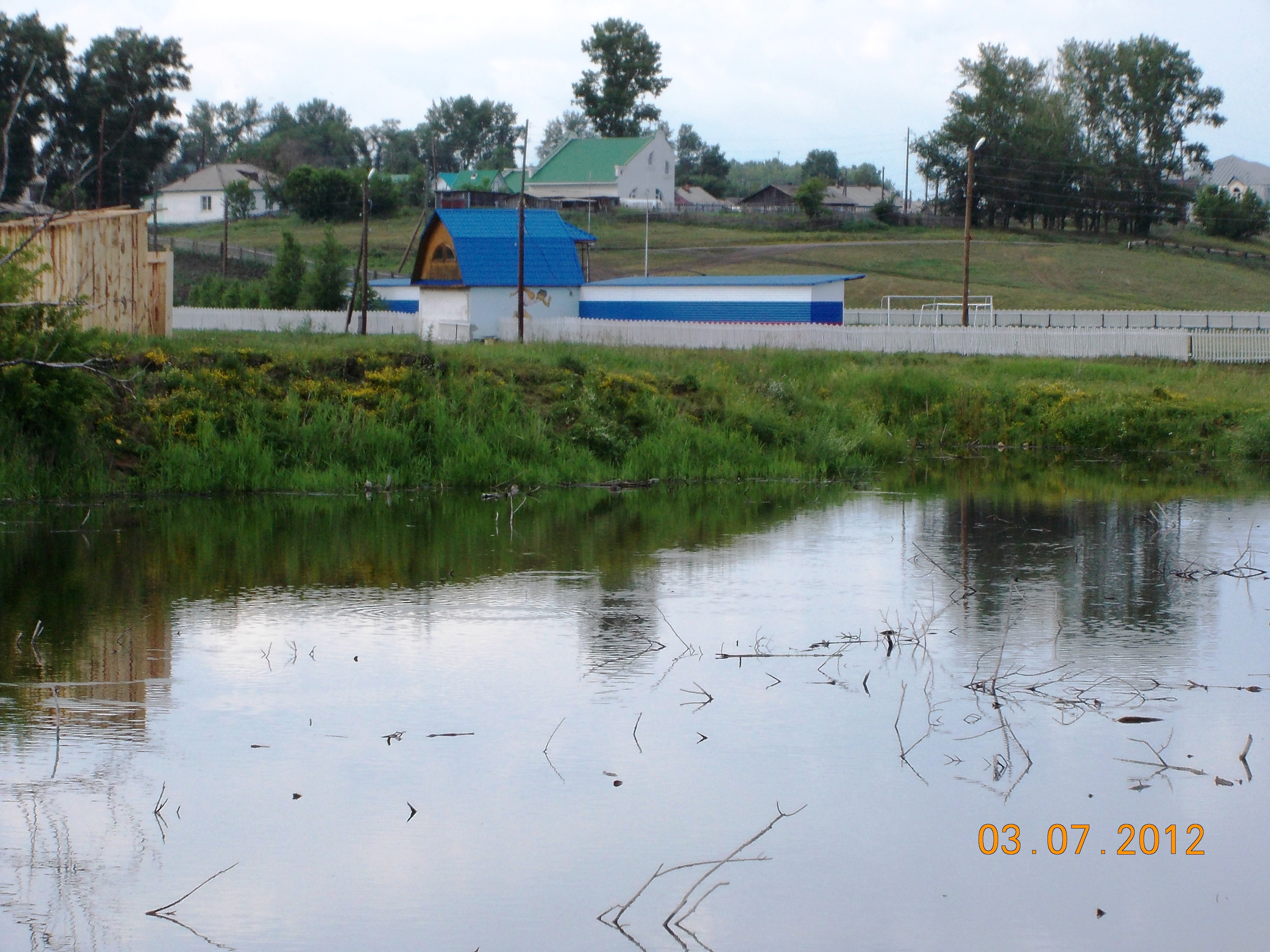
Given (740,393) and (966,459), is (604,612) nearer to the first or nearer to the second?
(740,393)

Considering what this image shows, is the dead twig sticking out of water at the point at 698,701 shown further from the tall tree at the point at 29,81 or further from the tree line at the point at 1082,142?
the tree line at the point at 1082,142

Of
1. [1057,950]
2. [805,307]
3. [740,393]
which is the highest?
[805,307]

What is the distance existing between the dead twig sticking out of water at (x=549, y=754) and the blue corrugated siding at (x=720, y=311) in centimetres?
3471

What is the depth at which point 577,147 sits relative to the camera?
337ft

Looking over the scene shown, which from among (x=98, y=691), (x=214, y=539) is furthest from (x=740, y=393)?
(x=98, y=691)

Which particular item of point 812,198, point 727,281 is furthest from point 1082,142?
point 727,281

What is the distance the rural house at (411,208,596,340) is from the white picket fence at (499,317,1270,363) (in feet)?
19.5

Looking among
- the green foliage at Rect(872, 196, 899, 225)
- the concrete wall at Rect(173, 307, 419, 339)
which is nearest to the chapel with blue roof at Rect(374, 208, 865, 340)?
the concrete wall at Rect(173, 307, 419, 339)

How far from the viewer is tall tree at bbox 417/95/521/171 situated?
443 feet

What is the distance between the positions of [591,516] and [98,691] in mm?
10202

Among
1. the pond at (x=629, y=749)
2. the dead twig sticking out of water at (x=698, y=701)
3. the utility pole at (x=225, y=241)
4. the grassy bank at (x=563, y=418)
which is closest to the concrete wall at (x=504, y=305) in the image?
the grassy bank at (x=563, y=418)

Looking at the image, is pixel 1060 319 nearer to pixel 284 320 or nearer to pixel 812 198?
pixel 284 320

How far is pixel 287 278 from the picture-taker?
178 feet

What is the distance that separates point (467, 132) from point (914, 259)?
7160cm
